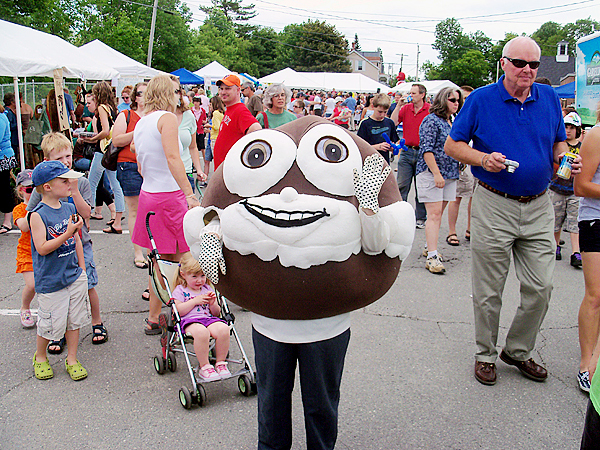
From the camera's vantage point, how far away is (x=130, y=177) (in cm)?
534

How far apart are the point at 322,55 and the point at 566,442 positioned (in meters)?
72.0

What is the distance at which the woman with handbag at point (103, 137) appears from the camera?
688 cm

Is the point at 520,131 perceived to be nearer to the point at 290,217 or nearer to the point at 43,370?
the point at 290,217

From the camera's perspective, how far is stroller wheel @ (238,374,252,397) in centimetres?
320

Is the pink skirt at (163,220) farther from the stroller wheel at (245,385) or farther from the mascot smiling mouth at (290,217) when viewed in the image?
the mascot smiling mouth at (290,217)

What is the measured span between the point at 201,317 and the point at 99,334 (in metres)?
1.13

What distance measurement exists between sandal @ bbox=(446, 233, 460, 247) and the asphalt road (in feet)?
6.93

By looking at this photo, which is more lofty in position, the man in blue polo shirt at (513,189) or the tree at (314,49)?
the tree at (314,49)

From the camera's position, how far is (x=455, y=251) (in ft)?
21.4

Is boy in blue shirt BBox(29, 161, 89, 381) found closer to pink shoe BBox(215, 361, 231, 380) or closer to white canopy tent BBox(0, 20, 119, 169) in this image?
pink shoe BBox(215, 361, 231, 380)

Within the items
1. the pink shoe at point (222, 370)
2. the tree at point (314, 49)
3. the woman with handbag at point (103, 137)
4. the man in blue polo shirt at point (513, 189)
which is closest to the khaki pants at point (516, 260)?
the man in blue polo shirt at point (513, 189)

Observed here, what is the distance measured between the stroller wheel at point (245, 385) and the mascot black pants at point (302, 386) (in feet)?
2.88

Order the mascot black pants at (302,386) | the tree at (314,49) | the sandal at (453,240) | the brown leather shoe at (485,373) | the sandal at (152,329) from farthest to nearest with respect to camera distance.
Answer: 1. the tree at (314,49)
2. the sandal at (453,240)
3. the sandal at (152,329)
4. the brown leather shoe at (485,373)
5. the mascot black pants at (302,386)

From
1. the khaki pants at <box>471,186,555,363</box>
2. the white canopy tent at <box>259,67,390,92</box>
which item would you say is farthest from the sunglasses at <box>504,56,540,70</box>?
the white canopy tent at <box>259,67,390,92</box>
